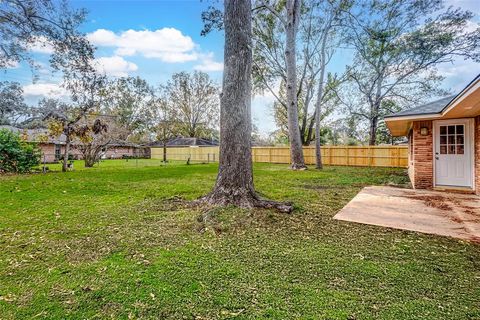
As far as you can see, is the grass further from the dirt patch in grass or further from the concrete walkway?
the dirt patch in grass

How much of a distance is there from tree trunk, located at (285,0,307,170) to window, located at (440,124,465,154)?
6.72m

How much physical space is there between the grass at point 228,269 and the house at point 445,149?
476 cm

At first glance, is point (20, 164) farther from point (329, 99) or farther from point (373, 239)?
point (329, 99)

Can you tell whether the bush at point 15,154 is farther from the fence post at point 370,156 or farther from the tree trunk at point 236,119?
the fence post at point 370,156

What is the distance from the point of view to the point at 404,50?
14852 mm

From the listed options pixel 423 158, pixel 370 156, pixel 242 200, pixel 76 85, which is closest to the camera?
pixel 242 200

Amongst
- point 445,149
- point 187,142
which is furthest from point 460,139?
point 187,142

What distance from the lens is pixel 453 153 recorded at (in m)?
6.49

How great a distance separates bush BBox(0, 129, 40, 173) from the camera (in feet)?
32.8

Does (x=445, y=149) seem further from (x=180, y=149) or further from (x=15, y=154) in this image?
(x=180, y=149)

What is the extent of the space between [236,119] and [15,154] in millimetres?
11424

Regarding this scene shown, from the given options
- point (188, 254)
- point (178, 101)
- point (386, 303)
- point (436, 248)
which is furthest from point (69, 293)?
point (178, 101)

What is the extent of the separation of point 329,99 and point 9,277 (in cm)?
2057

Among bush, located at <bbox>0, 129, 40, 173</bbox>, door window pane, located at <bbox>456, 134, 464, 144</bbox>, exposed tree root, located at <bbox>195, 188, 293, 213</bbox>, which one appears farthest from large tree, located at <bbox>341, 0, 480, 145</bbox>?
bush, located at <bbox>0, 129, 40, 173</bbox>
